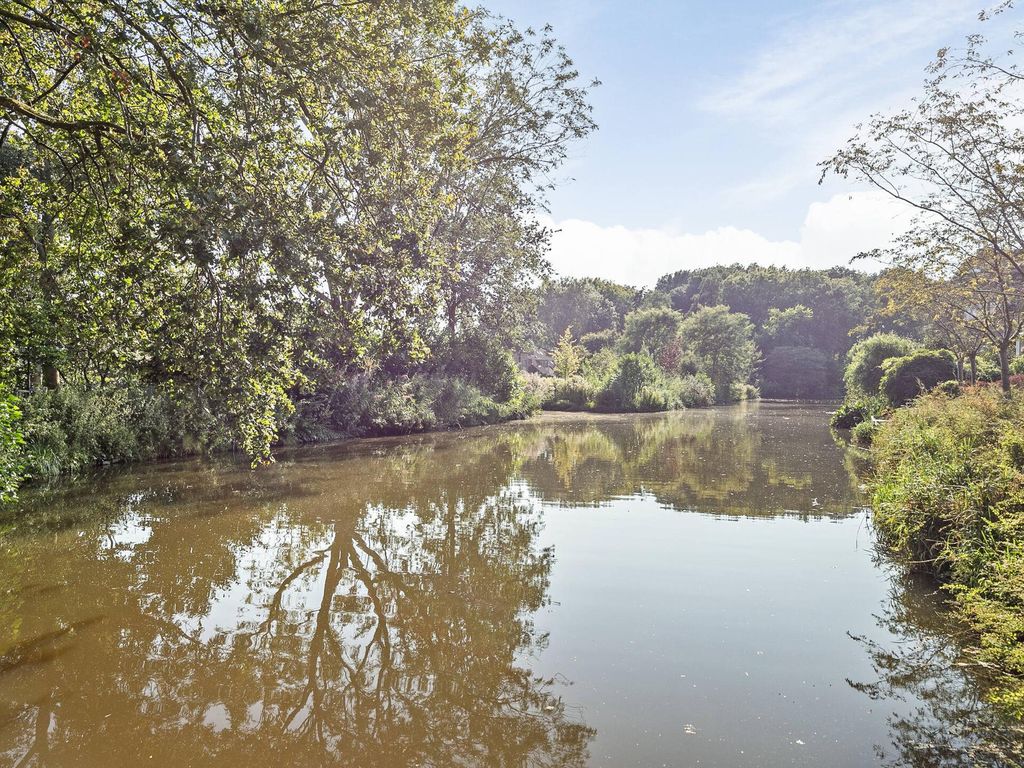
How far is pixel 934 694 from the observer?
3.94 meters

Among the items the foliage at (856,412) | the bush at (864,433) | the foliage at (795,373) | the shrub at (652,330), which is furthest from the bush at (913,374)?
the foliage at (795,373)

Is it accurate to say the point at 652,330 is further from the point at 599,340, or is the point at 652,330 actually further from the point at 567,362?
the point at 567,362

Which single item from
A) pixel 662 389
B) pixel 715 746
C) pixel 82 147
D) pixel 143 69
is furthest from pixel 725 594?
pixel 662 389

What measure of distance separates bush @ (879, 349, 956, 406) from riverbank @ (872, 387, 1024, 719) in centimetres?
1158

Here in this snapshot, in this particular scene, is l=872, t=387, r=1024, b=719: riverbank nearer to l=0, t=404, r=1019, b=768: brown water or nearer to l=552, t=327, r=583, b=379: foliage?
l=0, t=404, r=1019, b=768: brown water

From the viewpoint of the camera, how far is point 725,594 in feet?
18.6

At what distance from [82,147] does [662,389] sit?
3017cm

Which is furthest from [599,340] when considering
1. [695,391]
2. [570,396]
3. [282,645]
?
[282,645]

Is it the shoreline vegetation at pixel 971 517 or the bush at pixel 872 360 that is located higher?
the bush at pixel 872 360

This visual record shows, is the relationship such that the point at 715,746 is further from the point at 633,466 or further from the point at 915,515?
the point at 633,466

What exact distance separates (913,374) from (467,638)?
754 inches

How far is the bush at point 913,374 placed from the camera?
62.2 feet

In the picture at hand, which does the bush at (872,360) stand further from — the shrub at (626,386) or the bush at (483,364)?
the bush at (483,364)

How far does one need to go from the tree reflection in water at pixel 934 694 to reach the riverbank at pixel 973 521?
142mm
